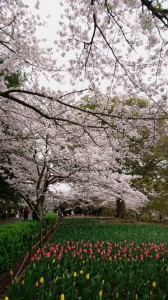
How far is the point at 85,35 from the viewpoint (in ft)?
18.9

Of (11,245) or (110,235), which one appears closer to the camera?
(11,245)

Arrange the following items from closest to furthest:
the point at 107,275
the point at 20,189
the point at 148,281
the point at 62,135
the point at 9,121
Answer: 1. the point at 148,281
2. the point at 107,275
3. the point at 9,121
4. the point at 62,135
5. the point at 20,189

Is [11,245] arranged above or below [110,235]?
below

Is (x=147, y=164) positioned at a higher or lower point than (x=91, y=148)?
higher

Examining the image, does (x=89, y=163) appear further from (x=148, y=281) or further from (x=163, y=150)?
(x=163, y=150)

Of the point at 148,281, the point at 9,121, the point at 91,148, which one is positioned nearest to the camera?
the point at 148,281

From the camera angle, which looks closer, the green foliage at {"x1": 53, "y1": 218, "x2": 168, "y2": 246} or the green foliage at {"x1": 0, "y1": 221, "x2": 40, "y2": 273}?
the green foliage at {"x1": 0, "y1": 221, "x2": 40, "y2": 273}

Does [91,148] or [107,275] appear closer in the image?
[107,275]

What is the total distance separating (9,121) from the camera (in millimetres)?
9672

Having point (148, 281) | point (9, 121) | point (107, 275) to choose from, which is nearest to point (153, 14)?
point (148, 281)

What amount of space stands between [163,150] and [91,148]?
1449 centimetres

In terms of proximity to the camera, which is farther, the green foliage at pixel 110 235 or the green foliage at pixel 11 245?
the green foliage at pixel 110 235

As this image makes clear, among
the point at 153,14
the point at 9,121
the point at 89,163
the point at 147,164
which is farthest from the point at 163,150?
the point at 153,14

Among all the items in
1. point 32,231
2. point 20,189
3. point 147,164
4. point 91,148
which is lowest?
point 32,231
